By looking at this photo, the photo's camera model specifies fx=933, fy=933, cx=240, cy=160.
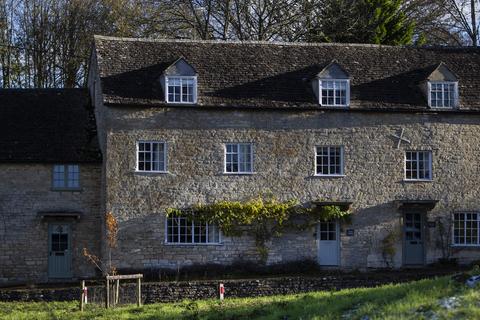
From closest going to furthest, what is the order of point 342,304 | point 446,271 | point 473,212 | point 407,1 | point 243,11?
point 342,304
point 446,271
point 473,212
point 243,11
point 407,1

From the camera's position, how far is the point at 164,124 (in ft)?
118

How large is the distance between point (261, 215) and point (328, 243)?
2985 millimetres

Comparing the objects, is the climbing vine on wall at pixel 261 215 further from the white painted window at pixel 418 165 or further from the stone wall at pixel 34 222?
the stone wall at pixel 34 222

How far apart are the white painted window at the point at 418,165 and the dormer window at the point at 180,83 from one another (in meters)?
9.08

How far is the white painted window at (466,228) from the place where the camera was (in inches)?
1475

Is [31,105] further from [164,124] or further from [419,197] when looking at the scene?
[419,197]

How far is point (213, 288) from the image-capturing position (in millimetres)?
31641

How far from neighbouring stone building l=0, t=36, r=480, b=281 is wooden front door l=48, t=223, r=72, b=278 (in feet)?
0.91

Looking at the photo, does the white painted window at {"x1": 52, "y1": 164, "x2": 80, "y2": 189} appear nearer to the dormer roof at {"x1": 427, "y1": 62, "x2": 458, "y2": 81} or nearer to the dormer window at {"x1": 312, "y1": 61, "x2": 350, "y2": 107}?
the dormer window at {"x1": 312, "y1": 61, "x2": 350, "y2": 107}

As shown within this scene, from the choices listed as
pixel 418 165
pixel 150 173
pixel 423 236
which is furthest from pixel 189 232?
pixel 418 165

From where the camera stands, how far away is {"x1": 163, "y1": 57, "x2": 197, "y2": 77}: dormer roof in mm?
36156

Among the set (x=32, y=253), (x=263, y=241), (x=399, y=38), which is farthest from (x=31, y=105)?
(x=399, y=38)

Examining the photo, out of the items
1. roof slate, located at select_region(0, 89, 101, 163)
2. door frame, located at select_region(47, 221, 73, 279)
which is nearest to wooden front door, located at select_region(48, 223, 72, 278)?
door frame, located at select_region(47, 221, 73, 279)

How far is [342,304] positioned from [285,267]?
16.3 meters
